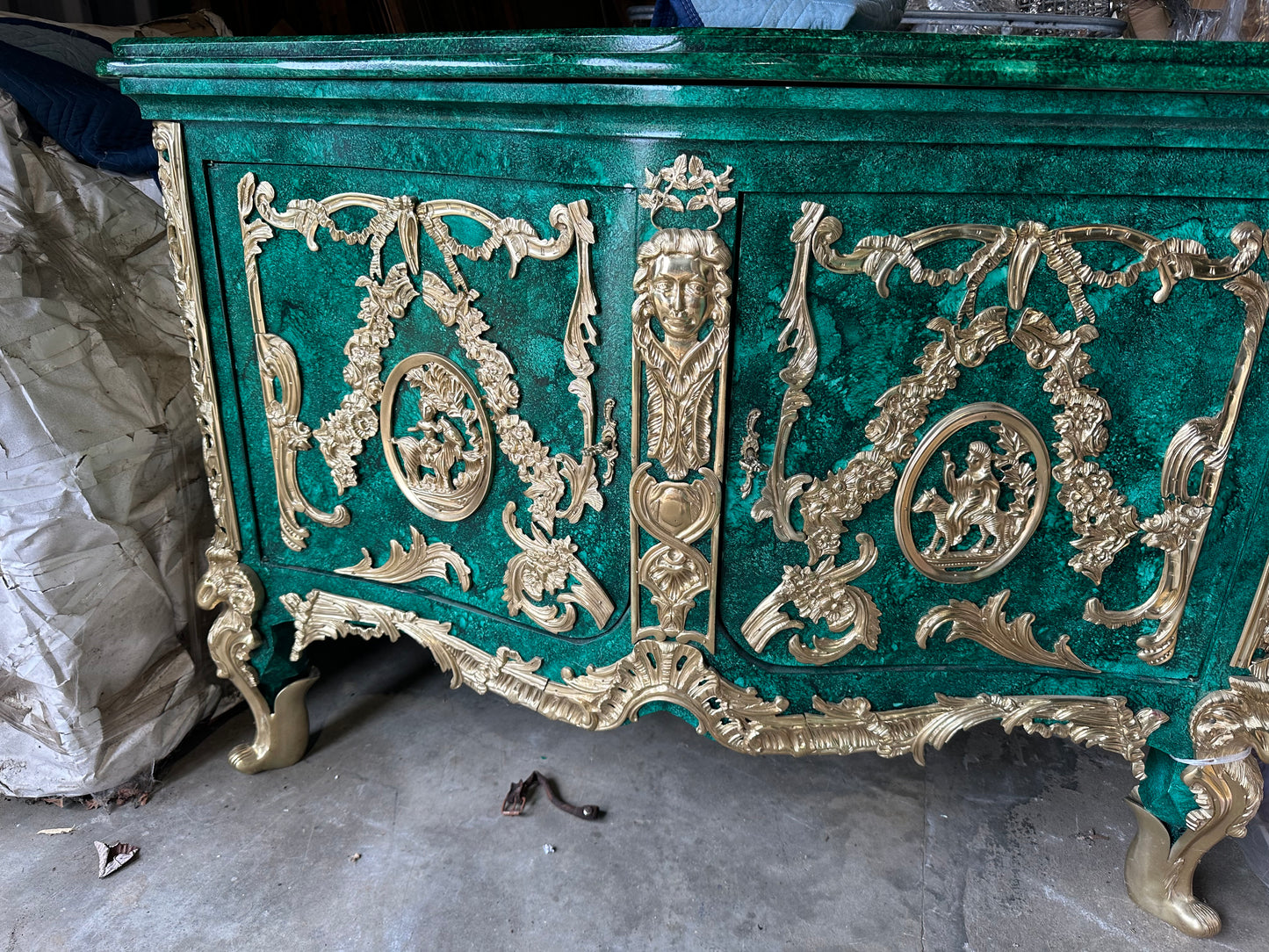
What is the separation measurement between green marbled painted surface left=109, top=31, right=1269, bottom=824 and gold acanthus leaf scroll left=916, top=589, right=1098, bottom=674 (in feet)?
0.04

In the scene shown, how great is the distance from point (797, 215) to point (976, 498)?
1.16 ft

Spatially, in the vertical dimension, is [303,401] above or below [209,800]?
above

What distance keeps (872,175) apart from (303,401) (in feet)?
2.38

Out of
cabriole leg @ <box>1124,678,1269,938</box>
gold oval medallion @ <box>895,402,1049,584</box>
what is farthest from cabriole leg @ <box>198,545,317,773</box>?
cabriole leg @ <box>1124,678,1269,938</box>

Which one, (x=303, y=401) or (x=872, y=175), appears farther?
(x=303, y=401)

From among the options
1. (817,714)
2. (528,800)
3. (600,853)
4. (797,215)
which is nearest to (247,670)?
(528,800)

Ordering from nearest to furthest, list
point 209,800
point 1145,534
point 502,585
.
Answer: point 1145,534, point 502,585, point 209,800

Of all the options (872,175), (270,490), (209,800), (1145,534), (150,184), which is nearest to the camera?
(872,175)

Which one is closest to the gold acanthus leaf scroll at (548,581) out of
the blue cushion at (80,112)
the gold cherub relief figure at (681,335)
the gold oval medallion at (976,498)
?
the gold cherub relief figure at (681,335)

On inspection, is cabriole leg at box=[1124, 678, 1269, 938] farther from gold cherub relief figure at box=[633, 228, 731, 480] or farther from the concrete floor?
gold cherub relief figure at box=[633, 228, 731, 480]

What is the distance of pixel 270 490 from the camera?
3.98ft

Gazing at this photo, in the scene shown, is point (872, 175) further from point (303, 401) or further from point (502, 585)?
point (303, 401)

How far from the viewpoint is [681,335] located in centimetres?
90

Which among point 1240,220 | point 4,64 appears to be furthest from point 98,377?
point 1240,220
